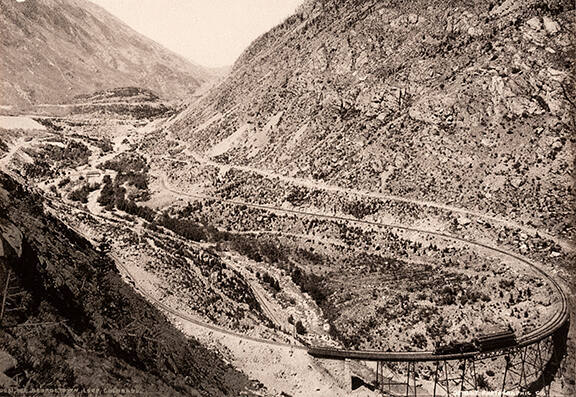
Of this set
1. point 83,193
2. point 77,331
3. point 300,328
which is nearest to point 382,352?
point 300,328

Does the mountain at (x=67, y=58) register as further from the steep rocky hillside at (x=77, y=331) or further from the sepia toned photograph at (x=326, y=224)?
the steep rocky hillside at (x=77, y=331)

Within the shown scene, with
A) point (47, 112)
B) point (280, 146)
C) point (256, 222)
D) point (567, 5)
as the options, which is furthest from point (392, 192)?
point (47, 112)

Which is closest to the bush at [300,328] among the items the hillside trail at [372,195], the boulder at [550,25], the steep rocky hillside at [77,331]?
the steep rocky hillside at [77,331]

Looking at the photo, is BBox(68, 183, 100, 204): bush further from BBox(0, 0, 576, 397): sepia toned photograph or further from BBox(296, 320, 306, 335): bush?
BBox(296, 320, 306, 335): bush

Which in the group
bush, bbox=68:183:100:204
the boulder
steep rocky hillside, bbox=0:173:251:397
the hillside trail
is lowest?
bush, bbox=68:183:100:204

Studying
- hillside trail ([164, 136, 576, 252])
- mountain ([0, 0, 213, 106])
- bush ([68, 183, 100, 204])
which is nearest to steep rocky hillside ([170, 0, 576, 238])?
hillside trail ([164, 136, 576, 252])

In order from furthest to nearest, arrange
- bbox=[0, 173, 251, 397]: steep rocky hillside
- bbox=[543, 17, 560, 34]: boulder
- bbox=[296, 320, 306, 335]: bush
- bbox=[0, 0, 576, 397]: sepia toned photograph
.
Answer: bbox=[543, 17, 560, 34]: boulder
bbox=[296, 320, 306, 335]: bush
bbox=[0, 0, 576, 397]: sepia toned photograph
bbox=[0, 173, 251, 397]: steep rocky hillside
